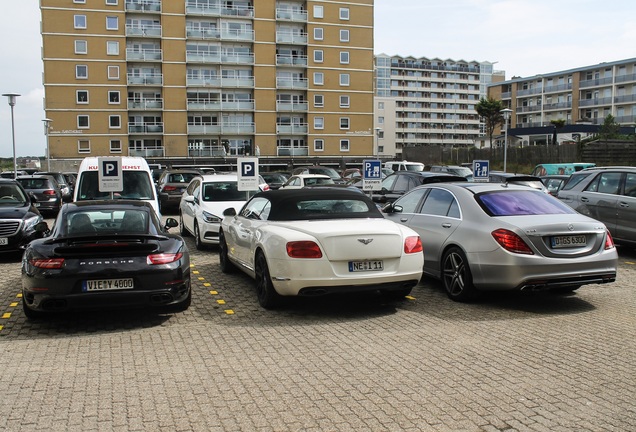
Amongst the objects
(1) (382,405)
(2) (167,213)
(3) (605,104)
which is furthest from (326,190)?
(3) (605,104)

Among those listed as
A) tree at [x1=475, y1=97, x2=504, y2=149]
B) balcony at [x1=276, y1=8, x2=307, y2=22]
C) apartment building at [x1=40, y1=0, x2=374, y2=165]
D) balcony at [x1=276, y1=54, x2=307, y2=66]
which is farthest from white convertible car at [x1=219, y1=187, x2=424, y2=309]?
tree at [x1=475, y1=97, x2=504, y2=149]

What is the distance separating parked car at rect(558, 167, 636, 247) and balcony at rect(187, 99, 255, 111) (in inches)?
2263

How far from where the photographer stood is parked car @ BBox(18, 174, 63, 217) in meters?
21.9

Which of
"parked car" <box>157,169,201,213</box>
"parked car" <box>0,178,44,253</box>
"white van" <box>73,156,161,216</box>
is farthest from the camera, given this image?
"parked car" <box>157,169,201,213</box>

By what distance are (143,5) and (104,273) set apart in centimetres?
6471

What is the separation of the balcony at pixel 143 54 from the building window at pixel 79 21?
4.94 meters

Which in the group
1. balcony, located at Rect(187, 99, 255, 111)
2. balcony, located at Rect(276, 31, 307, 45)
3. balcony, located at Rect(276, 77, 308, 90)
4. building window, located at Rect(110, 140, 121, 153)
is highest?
balcony, located at Rect(276, 31, 307, 45)

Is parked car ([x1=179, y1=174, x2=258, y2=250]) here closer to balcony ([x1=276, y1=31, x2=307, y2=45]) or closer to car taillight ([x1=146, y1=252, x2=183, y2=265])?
car taillight ([x1=146, y1=252, x2=183, y2=265])

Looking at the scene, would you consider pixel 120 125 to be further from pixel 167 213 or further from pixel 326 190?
pixel 326 190

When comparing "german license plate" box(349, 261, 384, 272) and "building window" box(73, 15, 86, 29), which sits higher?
"building window" box(73, 15, 86, 29)

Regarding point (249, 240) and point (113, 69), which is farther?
point (113, 69)

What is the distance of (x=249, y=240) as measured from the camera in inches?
330

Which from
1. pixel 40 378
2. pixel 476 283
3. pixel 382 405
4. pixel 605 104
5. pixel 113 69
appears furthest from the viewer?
pixel 605 104

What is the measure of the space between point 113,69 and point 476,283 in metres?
63.5
